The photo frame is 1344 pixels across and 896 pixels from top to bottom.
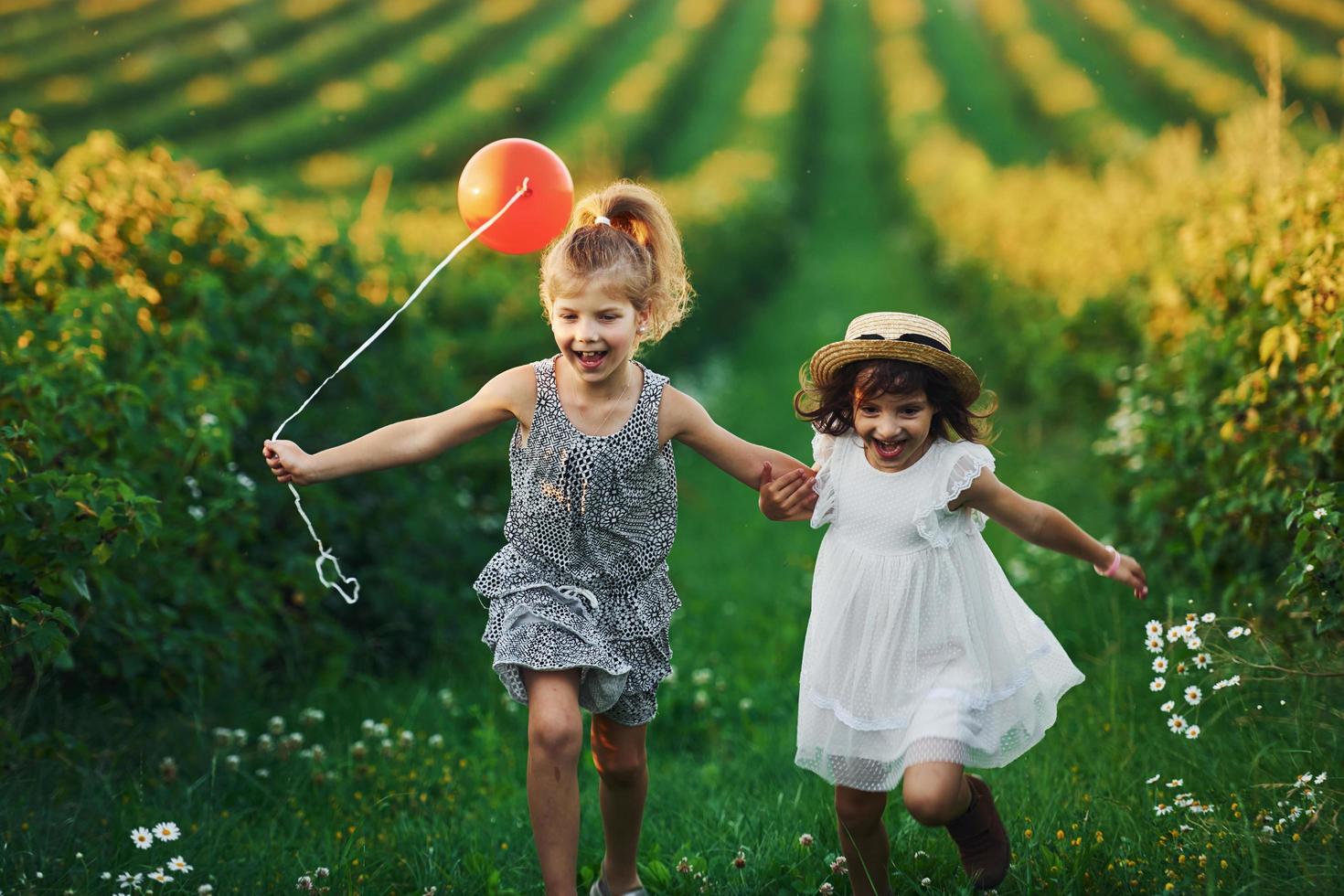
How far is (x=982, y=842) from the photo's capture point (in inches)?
123

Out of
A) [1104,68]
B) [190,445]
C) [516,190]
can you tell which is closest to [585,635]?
[516,190]

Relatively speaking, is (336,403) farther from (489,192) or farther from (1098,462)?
(1098,462)

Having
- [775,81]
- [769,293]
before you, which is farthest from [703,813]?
[775,81]

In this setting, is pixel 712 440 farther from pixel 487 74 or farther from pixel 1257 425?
pixel 487 74

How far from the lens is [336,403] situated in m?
5.52

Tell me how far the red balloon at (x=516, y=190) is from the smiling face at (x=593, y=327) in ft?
0.88

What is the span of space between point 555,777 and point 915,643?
2.89 feet

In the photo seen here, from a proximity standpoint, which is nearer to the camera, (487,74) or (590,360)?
(590,360)

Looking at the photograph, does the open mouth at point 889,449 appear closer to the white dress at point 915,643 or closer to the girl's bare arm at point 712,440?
the white dress at point 915,643

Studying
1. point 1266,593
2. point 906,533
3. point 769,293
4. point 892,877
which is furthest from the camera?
point 769,293

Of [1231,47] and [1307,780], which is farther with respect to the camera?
[1231,47]

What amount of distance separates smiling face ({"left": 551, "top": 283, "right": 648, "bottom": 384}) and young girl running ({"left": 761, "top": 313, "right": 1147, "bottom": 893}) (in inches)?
18.8

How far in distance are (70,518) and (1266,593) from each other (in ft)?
12.0

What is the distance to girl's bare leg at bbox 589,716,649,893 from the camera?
3.29 meters
